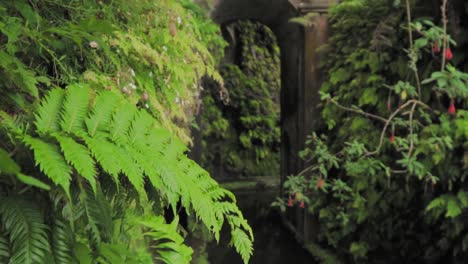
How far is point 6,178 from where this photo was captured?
1276mm

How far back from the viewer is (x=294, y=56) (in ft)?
26.7

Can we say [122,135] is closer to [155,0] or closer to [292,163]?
[155,0]

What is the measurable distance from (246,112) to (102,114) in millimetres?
12270

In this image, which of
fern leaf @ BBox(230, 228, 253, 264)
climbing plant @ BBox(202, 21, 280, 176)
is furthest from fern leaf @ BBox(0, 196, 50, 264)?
climbing plant @ BBox(202, 21, 280, 176)

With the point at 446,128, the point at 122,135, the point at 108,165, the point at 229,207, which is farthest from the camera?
the point at 446,128

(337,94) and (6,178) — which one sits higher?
(337,94)

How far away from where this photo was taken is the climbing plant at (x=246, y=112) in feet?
44.0

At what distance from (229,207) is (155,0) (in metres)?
1.78

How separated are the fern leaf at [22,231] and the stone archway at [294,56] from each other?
6402 millimetres

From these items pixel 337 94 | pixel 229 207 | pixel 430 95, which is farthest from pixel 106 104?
pixel 337 94

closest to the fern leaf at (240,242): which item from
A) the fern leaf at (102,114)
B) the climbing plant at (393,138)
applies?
the fern leaf at (102,114)

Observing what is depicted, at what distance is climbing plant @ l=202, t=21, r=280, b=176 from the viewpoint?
44.0 feet

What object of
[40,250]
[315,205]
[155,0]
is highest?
[155,0]

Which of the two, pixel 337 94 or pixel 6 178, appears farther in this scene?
pixel 337 94
